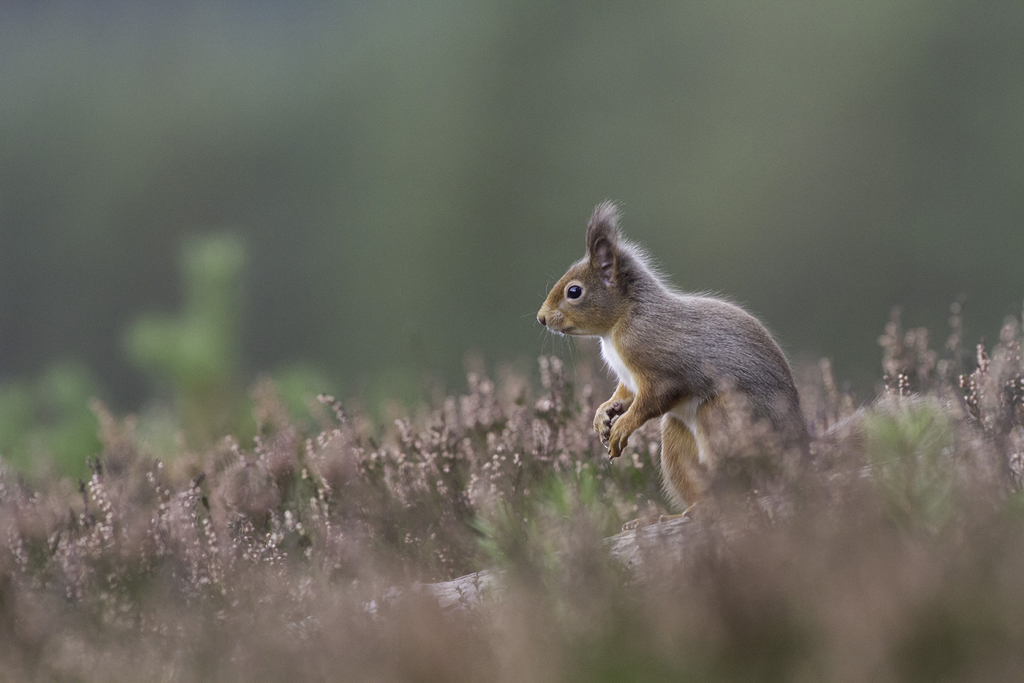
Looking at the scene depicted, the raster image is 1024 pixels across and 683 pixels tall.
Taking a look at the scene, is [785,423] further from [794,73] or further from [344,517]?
[794,73]

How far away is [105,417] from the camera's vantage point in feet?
16.9

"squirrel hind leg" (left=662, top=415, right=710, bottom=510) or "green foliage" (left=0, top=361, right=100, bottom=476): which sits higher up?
"green foliage" (left=0, top=361, right=100, bottom=476)

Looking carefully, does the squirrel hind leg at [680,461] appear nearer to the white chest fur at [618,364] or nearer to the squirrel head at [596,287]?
the white chest fur at [618,364]

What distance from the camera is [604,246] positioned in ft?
12.6

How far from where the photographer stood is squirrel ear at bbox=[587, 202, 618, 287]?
3.83m

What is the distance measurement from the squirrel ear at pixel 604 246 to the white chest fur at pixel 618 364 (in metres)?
0.25

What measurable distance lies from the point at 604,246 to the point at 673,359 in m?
0.66

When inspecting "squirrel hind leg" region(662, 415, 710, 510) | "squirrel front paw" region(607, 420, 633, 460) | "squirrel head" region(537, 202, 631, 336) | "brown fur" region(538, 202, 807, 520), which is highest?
"squirrel head" region(537, 202, 631, 336)

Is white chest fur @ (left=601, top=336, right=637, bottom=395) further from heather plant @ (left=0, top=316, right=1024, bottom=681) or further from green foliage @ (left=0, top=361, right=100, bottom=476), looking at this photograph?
green foliage @ (left=0, top=361, right=100, bottom=476)

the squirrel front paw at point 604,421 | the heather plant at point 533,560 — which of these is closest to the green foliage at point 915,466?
the heather plant at point 533,560

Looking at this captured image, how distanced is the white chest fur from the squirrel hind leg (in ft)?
0.68

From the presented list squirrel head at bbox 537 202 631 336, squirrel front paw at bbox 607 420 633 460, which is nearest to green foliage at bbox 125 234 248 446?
squirrel head at bbox 537 202 631 336

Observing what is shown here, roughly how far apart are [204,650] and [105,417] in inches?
125

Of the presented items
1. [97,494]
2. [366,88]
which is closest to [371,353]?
[366,88]
